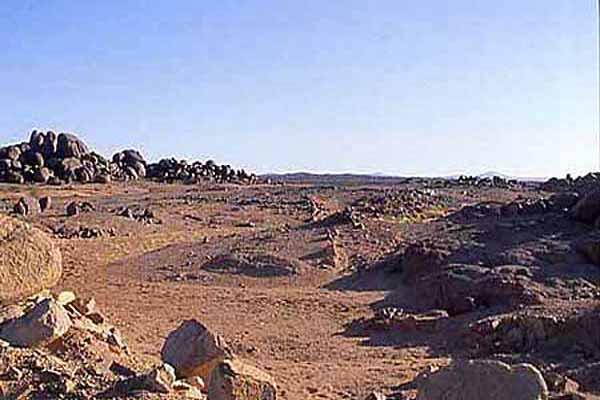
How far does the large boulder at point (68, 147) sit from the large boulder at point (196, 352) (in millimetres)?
41951

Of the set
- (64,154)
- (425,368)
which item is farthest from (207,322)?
(64,154)

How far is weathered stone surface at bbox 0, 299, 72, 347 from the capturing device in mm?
7957

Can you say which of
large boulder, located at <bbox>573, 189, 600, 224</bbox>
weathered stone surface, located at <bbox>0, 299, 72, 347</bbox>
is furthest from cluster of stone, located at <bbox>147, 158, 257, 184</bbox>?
weathered stone surface, located at <bbox>0, 299, 72, 347</bbox>

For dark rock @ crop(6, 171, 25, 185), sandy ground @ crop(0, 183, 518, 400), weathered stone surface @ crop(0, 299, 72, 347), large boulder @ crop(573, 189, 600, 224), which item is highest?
dark rock @ crop(6, 171, 25, 185)

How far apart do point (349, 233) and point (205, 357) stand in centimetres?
1197

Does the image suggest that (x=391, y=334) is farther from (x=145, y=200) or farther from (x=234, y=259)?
(x=145, y=200)

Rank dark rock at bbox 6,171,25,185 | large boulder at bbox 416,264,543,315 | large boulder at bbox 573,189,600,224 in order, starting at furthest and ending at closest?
dark rock at bbox 6,171,25,185
large boulder at bbox 573,189,600,224
large boulder at bbox 416,264,543,315

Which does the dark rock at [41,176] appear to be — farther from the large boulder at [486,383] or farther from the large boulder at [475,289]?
the large boulder at [486,383]

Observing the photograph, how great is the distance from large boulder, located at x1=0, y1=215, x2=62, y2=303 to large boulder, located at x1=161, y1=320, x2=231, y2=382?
4.57m

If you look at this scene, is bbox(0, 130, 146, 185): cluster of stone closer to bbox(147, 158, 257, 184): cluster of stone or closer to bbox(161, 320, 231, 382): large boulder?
bbox(147, 158, 257, 184): cluster of stone

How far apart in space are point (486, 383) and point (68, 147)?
1791 inches

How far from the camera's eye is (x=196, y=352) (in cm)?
788

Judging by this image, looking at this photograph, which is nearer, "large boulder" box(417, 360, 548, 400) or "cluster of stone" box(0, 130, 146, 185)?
"large boulder" box(417, 360, 548, 400)

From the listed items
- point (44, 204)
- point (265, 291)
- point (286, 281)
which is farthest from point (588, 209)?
point (44, 204)
